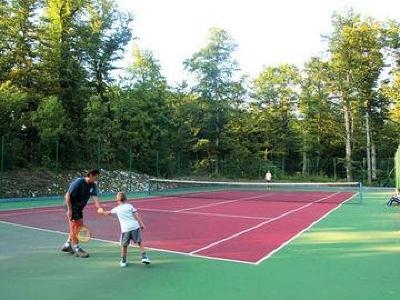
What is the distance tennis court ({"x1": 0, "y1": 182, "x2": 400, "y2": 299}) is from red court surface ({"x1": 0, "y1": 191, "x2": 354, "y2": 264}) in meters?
0.03

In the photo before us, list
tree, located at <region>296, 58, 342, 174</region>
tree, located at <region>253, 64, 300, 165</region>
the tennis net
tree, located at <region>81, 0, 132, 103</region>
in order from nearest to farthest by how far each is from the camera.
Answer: the tennis net → tree, located at <region>81, 0, 132, 103</region> → tree, located at <region>296, 58, 342, 174</region> → tree, located at <region>253, 64, 300, 165</region>

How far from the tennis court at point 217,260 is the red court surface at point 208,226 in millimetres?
26

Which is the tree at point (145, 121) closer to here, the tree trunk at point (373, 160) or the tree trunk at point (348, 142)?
the tree trunk at point (348, 142)

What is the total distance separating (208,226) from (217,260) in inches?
186

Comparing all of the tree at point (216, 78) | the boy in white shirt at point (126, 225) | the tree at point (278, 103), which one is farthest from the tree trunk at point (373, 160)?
the boy in white shirt at point (126, 225)

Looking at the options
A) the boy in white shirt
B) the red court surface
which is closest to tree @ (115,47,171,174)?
the red court surface

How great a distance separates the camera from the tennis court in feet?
20.6

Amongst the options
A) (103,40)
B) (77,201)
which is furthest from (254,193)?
(77,201)

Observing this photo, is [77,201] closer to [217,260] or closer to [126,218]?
[126,218]

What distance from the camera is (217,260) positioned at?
26.9 ft

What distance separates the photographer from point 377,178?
43.0 meters

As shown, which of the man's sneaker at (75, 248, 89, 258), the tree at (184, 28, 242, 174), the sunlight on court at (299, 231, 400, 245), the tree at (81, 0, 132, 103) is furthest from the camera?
the tree at (184, 28, 242, 174)

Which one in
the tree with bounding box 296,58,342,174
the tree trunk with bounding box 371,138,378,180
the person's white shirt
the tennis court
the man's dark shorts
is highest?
the tree with bounding box 296,58,342,174

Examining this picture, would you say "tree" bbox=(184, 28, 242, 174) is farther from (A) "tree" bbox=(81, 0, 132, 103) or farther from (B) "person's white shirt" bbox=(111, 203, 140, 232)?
(B) "person's white shirt" bbox=(111, 203, 140, 232)
